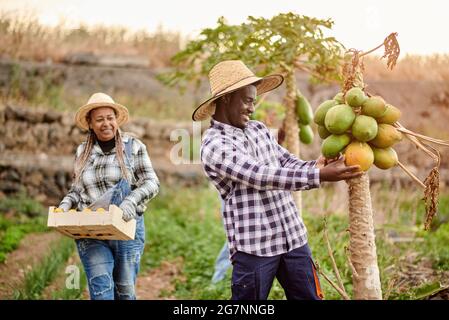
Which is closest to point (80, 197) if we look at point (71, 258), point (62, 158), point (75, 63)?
point (71, 258)

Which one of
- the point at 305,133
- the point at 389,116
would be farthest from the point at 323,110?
the point at 305,133

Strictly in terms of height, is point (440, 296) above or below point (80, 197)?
below

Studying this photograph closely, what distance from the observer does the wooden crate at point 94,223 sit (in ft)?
11.7

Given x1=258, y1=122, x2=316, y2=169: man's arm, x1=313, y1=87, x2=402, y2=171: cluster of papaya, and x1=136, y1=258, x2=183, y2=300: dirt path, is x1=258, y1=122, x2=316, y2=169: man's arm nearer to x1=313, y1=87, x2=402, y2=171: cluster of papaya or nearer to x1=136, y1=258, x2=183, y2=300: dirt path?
x1=313, y1=87, x2=402, y2=171: cluster of papaya

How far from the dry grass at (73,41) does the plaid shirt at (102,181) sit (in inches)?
342

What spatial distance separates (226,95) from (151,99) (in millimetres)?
9107

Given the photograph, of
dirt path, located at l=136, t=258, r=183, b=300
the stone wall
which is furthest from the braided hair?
the stone wall

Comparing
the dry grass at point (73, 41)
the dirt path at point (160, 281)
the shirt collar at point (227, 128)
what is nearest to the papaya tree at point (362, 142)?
the shirt collar at point (227, 128)

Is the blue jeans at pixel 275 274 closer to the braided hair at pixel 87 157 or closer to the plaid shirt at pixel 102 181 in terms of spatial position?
the plaid shirt at pixel 102 181

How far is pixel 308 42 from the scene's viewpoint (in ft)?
15.6

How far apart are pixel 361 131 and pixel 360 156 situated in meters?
0.12

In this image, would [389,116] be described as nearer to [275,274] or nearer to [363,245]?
[363,245]
